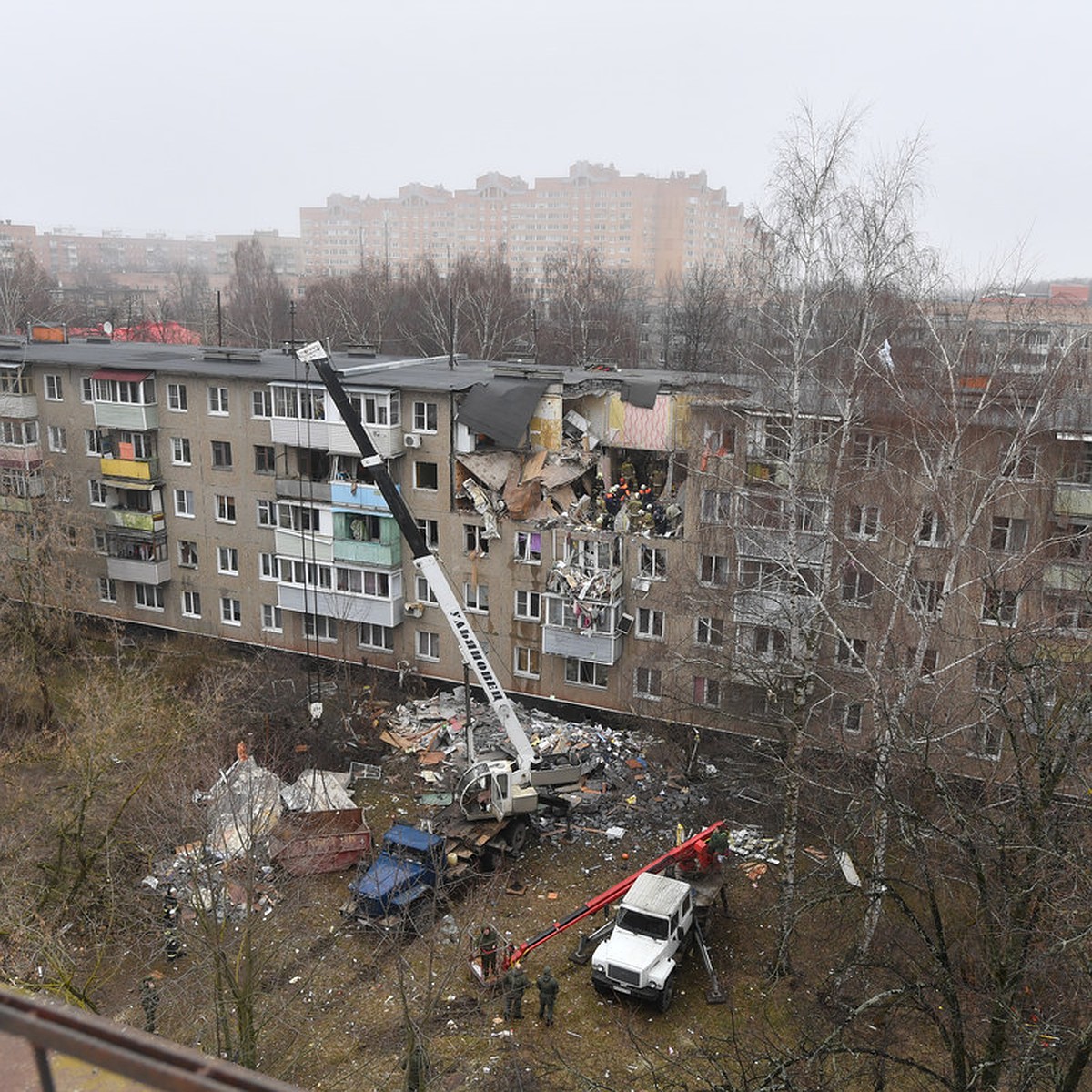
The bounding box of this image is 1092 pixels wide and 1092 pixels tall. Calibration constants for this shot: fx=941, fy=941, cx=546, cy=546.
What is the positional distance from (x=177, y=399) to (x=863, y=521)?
24.3 m

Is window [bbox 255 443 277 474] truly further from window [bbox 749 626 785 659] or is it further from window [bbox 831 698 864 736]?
window [bbox 831 698 864 736]

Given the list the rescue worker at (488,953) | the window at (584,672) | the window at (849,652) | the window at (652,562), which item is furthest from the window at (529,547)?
the rescue worker at (488,953)

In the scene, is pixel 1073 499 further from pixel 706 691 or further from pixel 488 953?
pixel 488 953

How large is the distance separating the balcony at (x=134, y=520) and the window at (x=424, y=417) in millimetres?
11564

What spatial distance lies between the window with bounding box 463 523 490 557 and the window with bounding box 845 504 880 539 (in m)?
12.0

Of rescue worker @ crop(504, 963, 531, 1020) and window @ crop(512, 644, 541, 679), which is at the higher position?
window @ crop(512, 644, 541, 679)

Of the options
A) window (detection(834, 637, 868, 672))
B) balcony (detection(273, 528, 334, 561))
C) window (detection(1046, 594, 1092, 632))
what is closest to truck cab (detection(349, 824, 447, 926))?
window (detection(834, 637, 868, 672))

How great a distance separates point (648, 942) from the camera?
1767cm

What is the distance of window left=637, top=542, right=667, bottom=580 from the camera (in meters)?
28.0

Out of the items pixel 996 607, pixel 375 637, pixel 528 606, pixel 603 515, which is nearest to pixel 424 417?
pixel 603 515

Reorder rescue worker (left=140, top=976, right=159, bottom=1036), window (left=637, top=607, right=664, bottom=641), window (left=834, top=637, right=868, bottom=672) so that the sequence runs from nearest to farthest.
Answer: rescue worker (left=140, top=976, right=159, bottom=1036) → window (left=834, top=637, right=868, bottom=672) → window (left=637, top=607, right=664, bottom=641)

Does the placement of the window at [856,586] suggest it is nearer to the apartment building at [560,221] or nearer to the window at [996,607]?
the window at [996,607]

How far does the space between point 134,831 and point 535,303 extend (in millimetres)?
55115

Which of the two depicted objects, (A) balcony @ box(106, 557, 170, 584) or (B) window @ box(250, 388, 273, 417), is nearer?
(B) window @ box(250, 388, 273, 417)
